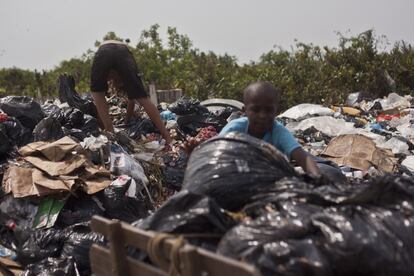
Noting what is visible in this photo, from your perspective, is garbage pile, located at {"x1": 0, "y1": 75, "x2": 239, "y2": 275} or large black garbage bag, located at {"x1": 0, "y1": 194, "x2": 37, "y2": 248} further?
large black garbage bag, located at {"x1": 0, "y1": 194, "x2": 37, "y2": 248}

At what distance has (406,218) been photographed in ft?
6.70

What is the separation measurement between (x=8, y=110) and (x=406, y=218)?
4.78 meters

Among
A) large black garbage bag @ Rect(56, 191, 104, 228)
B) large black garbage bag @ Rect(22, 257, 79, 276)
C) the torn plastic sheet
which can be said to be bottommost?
large black garbage bag @ Rect(22, 257, 79, 276)

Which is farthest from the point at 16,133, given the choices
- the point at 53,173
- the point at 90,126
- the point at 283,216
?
the point at 283,216

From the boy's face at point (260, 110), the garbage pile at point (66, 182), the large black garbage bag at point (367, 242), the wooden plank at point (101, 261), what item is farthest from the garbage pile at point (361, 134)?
the wooden plank at point (101, 261)

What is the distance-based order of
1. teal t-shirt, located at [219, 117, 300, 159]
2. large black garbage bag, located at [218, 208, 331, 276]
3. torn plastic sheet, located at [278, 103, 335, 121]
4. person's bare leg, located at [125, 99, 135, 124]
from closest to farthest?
1. large black garbage bag, located at [218, 208, 331, 276]
2. teal t-shirt, located at [219, 117, 300, 159]
3. person's bare leg, located at [125, 99, 135, 124]
4. torn plastic sheet, located at [278, 103, 335, 121]

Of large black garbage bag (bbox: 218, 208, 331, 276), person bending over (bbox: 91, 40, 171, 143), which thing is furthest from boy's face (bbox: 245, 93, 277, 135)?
person bending over (bbox: 91, 40, 171, 143)

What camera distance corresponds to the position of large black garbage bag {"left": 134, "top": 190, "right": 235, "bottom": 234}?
2.12 meters

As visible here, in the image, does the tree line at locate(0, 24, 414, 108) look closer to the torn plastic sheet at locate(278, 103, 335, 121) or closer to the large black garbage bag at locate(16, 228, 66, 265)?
the torn plastic sheet at locate(278, 103, 335, 121)

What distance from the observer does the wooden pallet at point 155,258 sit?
1.69 m

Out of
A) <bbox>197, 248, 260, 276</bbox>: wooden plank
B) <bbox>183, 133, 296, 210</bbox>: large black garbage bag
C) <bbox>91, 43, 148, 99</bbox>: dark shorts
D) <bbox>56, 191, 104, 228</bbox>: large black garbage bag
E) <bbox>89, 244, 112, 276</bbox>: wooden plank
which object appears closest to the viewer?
<bbox>197, 248, 260, 276</bbox>: wooden plank

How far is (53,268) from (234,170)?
6.69ft

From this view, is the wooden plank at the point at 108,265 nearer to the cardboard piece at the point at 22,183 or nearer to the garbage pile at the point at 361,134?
the cardboard piece at the point at 22,183

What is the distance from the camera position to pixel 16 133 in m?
5.47
